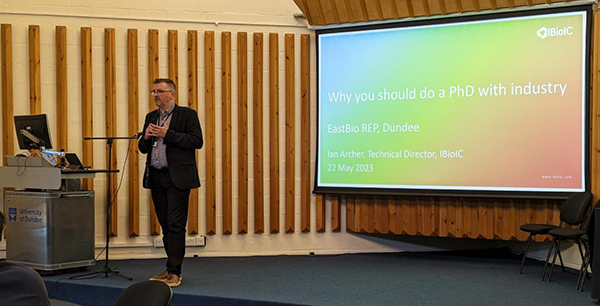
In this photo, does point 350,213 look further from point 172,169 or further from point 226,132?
point 172,169

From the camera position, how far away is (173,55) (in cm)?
648

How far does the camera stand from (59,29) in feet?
20.6

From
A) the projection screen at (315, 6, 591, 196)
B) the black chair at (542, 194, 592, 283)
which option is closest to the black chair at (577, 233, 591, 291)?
the black chair at (542, 194, 592, 283)

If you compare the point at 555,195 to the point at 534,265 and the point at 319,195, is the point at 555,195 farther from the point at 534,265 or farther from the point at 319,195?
the point at 319,195

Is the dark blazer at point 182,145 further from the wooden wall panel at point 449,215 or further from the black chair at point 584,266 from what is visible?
the black chair at point 584,266

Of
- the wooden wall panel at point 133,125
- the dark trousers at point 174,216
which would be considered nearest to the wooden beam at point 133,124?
the wooden wall panel at point 133,125

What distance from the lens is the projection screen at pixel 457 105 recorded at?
578 cm

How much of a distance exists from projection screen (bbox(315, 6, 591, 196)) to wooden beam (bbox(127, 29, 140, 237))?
6.21ft

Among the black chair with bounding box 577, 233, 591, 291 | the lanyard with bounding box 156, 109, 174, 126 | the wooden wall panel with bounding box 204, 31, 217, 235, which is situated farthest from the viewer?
the wooden wall panel with bounding box 204, 31, 217, 235

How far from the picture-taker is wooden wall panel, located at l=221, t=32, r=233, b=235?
6.58 metres

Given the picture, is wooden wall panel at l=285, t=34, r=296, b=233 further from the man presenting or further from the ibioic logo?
the ibioic logo

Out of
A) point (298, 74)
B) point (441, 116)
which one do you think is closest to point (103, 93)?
point (298, 74)

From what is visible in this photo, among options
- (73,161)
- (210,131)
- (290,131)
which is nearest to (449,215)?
(290,131)

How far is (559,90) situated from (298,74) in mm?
2613
